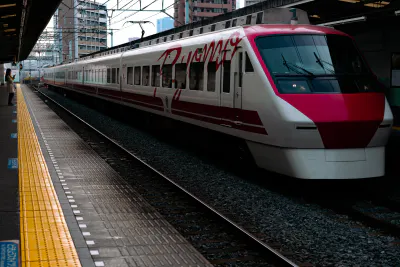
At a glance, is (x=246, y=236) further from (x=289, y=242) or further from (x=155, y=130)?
(x=155, y=130)

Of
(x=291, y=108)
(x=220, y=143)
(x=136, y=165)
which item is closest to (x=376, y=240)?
(x=291, y=108)

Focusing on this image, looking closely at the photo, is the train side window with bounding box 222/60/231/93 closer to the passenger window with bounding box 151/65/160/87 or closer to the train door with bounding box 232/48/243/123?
the train door with bounding box 232/48/243/123

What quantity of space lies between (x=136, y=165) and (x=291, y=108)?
4.35 metres

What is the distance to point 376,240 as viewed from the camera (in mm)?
6363

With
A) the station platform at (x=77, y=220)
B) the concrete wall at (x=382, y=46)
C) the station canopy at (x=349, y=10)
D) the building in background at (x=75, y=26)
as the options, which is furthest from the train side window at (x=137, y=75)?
the concrete wall at (x=382, y=46)

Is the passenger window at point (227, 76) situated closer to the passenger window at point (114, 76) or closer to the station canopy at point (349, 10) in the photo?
the station canopy at point (349, 10)

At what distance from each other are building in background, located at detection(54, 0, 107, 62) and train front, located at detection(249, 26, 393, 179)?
1458 centimetres

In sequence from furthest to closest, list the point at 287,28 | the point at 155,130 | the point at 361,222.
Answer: the point at 155,130 → the point at 287,28 → the point at 361,222

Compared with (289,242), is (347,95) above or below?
above

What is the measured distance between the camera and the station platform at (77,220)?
5.43 meters

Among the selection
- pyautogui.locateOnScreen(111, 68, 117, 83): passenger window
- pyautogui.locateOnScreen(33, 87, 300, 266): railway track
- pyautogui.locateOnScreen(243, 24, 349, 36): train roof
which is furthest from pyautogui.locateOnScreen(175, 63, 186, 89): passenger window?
pyautogui.locateOnScreen(111, 68, 117, 83): passenger window

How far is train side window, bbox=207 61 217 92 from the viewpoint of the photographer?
11055 mm

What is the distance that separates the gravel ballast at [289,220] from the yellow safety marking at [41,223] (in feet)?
7.58

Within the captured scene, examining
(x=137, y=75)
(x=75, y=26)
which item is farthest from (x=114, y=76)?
(x=75, y=26)
